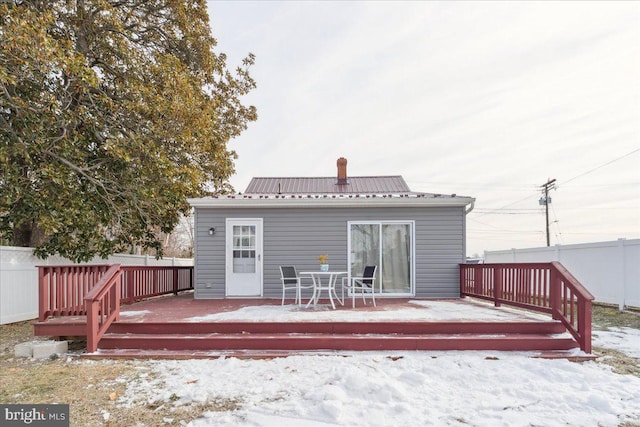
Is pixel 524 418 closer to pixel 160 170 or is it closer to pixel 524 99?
pixel 160 170

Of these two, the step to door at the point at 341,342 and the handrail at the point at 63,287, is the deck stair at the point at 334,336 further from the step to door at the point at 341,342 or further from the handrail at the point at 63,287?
the handrail at the point at 63,287

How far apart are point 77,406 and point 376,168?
14.4 m

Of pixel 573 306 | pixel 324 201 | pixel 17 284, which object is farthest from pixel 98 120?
pixel 573 306

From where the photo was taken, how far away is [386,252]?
304 inches

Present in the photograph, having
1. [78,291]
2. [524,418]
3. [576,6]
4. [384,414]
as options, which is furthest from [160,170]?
[576,6]

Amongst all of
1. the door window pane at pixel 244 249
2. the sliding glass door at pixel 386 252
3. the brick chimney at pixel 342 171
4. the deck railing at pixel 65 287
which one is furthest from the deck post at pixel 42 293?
the brick chimney at pixel 342 171

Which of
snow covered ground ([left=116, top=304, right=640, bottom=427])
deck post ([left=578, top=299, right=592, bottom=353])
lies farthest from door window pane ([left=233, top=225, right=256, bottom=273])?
deck post ([left=578, top=299, right=592, bottom=353])

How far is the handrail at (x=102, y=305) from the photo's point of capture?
438 centimetres

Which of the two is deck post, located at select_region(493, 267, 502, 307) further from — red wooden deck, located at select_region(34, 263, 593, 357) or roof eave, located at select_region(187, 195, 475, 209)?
roof eave, located at select_region(187, 195, 475, 209)

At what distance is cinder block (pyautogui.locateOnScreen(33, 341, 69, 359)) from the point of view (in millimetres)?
4441

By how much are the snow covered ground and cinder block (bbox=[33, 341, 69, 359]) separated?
4.68ft

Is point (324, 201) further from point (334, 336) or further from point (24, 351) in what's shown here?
point (24, 351)

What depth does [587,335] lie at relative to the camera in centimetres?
427

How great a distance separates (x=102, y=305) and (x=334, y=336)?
10.1 feet
